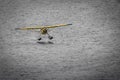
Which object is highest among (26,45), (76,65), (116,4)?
(116,4)

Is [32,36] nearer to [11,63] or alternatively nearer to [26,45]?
[26,45]

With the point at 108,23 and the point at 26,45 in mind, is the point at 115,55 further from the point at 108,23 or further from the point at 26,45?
the point at 26,45

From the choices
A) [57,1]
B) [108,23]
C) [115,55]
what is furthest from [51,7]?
[115,55]

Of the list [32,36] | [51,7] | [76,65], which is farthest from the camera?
[51,7]

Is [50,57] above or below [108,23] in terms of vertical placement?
below

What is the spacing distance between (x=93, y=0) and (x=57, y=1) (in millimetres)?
932

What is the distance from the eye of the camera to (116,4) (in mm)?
7816

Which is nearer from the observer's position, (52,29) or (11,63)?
(11,63)

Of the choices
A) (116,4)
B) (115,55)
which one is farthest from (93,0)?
(115,55)

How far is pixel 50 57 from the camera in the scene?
6.83 metres

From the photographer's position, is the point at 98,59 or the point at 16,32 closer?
the point at 98,59

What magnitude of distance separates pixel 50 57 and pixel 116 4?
2.32 m

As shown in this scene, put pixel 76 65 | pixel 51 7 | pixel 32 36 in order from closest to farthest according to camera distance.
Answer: pixel 76 65 < pixel 32 36 < pixel 51 7

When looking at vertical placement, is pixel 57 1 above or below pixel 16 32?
above
